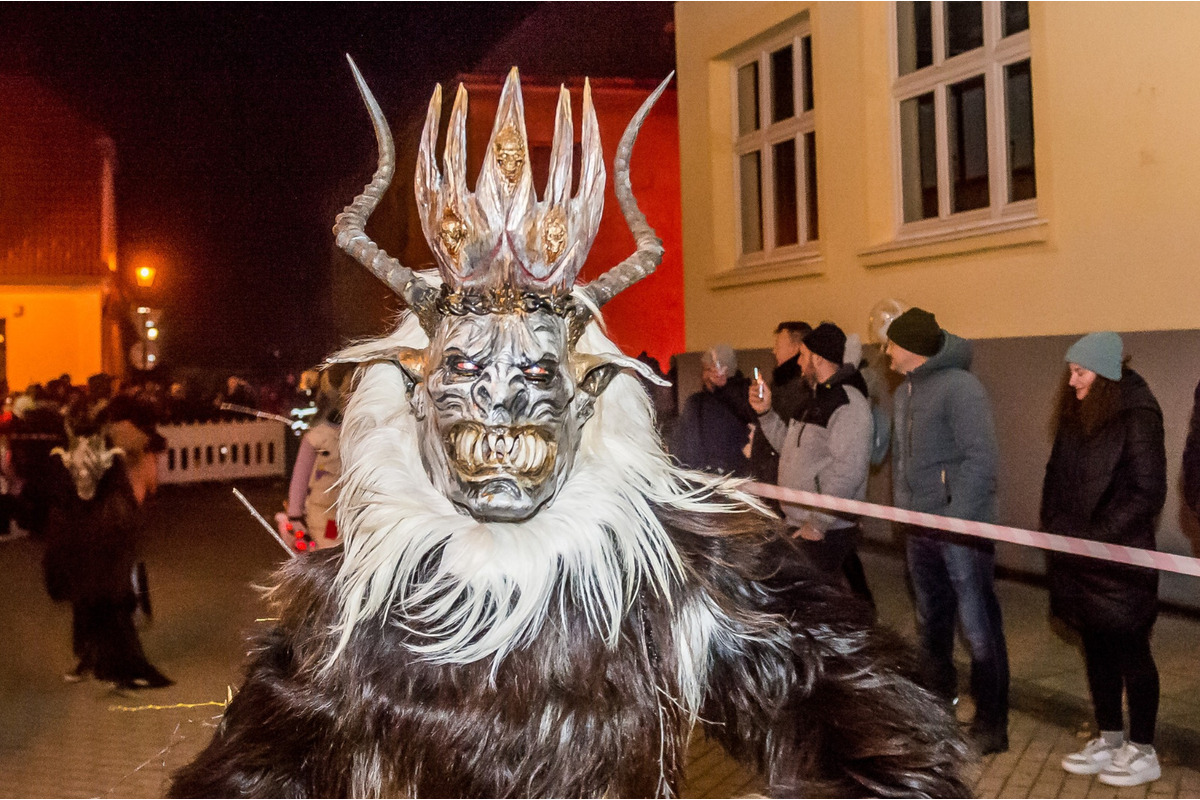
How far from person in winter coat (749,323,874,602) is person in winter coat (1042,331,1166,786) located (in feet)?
1.67

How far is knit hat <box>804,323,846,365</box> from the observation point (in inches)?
106

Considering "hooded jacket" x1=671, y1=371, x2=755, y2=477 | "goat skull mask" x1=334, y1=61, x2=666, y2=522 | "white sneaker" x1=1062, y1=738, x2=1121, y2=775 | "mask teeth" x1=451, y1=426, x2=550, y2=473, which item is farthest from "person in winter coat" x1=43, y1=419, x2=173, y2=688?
"white sneaker" x1=1062, y1=738, x2=1121, y2=775

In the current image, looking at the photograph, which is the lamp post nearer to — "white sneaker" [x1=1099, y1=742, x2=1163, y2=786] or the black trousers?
the black trousers

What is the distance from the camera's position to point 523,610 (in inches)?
49.3

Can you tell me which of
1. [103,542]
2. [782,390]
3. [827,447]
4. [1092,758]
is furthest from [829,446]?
[103,542]

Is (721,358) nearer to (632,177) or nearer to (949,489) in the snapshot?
(632,177)

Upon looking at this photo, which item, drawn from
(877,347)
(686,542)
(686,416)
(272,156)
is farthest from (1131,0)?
(272,156)

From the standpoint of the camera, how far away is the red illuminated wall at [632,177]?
1.96 metres

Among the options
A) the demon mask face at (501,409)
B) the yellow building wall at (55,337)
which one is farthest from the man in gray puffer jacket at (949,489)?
the yellow building wall at (55,337)

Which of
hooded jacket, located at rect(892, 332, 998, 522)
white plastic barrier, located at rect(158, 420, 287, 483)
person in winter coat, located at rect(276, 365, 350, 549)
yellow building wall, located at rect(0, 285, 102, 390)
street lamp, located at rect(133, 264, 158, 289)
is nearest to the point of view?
hooded jacket, located at rect(892, 332, 998, 522)

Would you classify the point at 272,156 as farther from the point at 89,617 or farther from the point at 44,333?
the point at 89,617

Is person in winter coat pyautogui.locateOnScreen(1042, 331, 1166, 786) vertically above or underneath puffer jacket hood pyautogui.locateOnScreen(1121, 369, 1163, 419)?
underneath

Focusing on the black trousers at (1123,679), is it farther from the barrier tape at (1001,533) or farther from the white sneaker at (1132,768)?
the barrier tape at (1001,533)

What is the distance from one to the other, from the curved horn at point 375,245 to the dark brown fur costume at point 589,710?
0.41m
